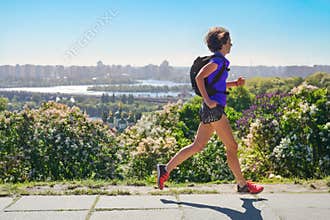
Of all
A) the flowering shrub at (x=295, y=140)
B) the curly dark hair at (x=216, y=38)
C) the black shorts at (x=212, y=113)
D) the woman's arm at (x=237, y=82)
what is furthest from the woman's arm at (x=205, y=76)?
the flowering shrub at (x=295, y=140)

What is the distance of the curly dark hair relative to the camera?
3559mm

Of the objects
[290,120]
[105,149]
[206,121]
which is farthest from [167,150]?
[206,121]

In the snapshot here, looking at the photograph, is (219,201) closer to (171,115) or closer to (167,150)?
(167,150)

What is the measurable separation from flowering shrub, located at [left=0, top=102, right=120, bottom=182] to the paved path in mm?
1988

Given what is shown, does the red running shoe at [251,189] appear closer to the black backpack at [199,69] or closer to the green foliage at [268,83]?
the black backpack at [199,69]

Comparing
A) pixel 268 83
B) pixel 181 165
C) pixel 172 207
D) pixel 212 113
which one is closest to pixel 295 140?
pixel 181 165

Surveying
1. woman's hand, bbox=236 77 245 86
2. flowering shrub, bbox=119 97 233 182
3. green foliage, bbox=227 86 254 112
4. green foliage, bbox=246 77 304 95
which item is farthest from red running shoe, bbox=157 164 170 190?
green foliage, bbox=246 77 304 95

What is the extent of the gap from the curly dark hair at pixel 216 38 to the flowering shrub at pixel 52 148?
291cm

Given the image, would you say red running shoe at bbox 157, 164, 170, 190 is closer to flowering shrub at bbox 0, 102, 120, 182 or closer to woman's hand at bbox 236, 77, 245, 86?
woman's hand at bbox 236, 77, 245, 86

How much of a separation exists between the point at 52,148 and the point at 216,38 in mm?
3165

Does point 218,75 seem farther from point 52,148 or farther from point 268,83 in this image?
point 268,83

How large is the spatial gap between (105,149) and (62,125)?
2.48 feet

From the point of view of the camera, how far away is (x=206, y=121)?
360 centimetres

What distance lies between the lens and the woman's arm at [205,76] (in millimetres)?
3434
